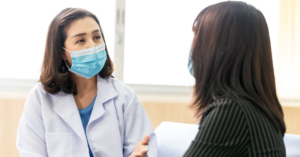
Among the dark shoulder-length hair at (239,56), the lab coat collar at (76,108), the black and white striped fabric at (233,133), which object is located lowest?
the lab coat collar at (76,108)

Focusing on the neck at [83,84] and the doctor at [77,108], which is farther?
the neck at [83,84]

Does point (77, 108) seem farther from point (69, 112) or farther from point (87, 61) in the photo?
point (87, 61)

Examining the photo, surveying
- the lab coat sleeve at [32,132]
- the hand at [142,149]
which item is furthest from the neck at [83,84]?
the hand at [142,149]

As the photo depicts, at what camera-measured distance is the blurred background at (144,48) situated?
237 cm

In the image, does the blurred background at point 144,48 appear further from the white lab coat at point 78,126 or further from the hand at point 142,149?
the hand at point 142,149

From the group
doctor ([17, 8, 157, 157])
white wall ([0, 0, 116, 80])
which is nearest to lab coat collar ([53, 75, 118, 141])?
doctor ([17, 8, 157, 157])

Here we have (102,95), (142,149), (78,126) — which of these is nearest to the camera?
(142,149)

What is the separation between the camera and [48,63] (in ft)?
4.96

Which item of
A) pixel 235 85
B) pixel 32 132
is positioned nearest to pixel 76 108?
pixel 32 132

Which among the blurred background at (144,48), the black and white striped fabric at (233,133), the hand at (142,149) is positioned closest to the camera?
the black and white striped fabric at (233,133)

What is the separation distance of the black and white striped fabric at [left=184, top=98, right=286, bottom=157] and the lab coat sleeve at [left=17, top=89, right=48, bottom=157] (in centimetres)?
95

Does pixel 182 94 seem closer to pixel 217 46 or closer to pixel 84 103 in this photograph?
pixel 84 103

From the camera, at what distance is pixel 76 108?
4.78 feet

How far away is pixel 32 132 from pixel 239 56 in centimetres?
116
